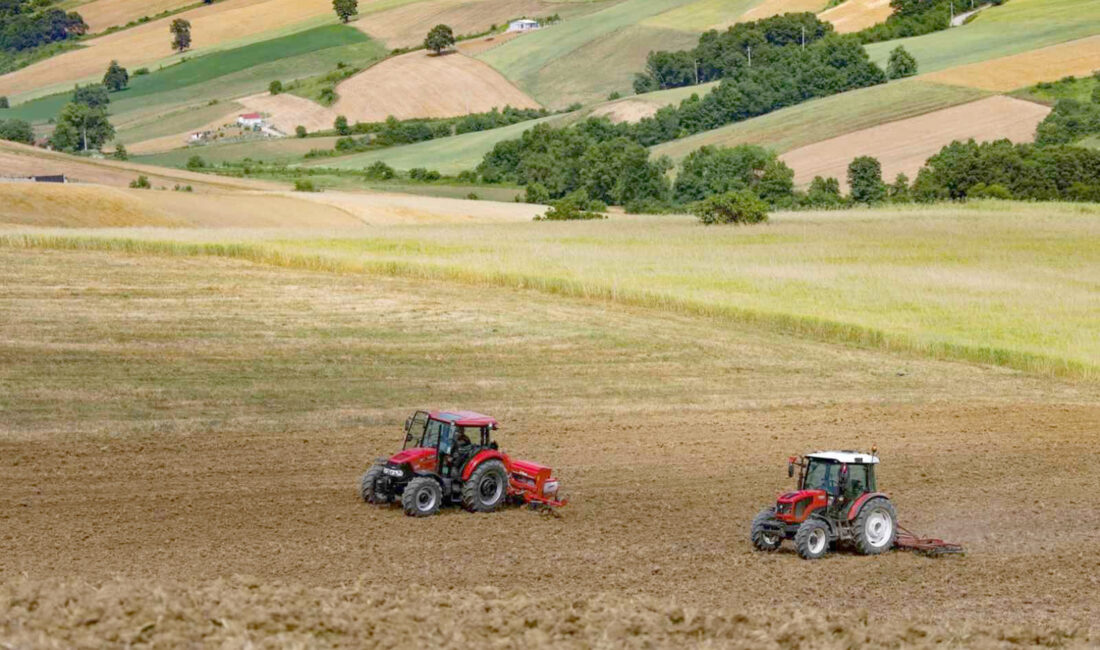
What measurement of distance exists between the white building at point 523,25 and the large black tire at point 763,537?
505 feet

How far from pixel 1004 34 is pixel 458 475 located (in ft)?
386

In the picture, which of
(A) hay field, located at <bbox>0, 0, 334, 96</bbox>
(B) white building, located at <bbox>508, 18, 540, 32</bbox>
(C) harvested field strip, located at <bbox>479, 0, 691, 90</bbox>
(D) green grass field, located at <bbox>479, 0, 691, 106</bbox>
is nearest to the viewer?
(D) green grass field, located at <bbox>479, 0, 691, 106</bbox>

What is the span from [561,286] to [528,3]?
142086 millimetres

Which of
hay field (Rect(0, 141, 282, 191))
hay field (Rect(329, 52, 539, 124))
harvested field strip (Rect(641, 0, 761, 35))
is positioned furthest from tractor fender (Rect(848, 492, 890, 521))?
harvested field strip (Rect(641, 0, 761, 35))

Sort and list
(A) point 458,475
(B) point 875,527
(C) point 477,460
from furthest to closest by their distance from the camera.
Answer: (A) point 458,475 → (C) point 477,460 → (B) point 875,527

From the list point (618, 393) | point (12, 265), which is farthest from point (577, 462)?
point (12, 265)

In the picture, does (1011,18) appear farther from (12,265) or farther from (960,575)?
(960,575)

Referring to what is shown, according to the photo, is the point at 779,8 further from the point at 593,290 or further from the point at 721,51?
the point at 593,290

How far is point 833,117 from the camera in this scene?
358ft

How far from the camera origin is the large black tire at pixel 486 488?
1966 cm

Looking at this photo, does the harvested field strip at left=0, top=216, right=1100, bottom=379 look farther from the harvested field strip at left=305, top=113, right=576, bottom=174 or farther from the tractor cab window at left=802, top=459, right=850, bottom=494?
the harvested field strip at left=305, top=113, right=576, bottom=174

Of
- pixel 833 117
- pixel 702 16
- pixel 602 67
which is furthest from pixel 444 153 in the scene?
pixel 702 16

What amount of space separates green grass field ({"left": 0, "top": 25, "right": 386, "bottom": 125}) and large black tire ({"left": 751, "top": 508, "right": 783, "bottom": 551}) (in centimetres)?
13873

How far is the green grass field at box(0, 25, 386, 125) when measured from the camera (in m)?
154
